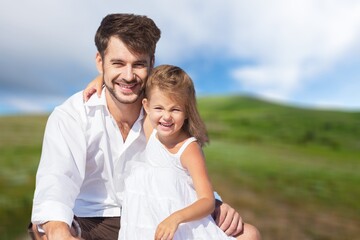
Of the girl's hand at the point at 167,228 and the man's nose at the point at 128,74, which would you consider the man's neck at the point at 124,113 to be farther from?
the girl's hand at the point at 167,228

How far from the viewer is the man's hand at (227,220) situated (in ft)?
9.18

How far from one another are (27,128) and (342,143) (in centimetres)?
1106

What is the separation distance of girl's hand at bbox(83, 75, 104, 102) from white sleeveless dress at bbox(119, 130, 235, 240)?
22.5 inches

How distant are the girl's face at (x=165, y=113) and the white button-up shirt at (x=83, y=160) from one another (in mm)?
393

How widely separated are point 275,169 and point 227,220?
1311cm

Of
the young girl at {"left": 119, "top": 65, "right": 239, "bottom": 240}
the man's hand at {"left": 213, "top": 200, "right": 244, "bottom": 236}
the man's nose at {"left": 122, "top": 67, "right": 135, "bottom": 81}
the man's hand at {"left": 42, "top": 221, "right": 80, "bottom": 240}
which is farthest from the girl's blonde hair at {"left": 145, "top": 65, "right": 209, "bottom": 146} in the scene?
the man's hand at {"left": 42, "top": 221, "right": 80, "bottom": 240}

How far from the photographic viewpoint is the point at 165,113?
2703mm

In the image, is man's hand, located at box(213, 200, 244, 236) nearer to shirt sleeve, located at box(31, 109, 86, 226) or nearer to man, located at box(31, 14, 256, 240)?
man, located at box(31, 14, 256, 240)

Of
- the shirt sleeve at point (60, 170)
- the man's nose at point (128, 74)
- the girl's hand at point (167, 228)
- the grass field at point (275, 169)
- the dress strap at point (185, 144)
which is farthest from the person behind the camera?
the grass field at point (275, 169)

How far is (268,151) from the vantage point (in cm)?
1855

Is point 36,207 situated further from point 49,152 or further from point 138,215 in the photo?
point 138,215

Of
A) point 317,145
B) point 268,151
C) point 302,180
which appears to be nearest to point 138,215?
point 302,180

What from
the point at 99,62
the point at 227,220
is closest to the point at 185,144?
the point at 227,220

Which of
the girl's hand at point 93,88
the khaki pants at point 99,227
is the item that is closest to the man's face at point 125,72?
the girl's hand at point 93,88
